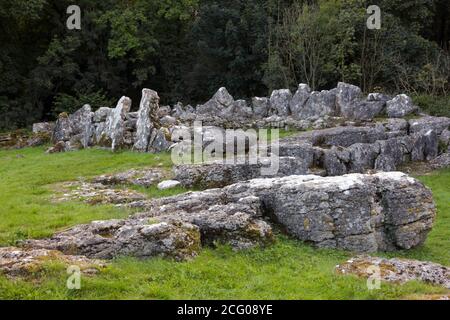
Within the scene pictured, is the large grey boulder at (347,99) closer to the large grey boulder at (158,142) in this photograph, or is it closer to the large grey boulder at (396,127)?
the large grey boulder at (396,127)

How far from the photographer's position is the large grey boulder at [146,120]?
89.1 ft

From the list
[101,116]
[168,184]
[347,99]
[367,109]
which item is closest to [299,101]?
[347,99]

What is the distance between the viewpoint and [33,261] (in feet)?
31.2

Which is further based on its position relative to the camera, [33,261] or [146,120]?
[146,120]

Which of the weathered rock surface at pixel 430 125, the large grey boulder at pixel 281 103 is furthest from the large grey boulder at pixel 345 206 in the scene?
the large grey boulder at pixel 281 103

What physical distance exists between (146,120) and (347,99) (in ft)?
40.6

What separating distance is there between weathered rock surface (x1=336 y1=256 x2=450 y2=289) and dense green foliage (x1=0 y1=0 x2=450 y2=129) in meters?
27.8

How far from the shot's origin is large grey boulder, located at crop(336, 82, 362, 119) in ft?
108

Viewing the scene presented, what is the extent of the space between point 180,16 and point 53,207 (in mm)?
33058

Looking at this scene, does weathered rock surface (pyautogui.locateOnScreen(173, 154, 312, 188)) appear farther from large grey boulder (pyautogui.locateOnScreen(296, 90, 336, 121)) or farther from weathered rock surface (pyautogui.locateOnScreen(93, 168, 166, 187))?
large grey boulder (pyautogui.locateOnScreen(296, 90, 336, 121))

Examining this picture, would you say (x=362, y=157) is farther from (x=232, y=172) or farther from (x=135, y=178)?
(x=135, y=178)

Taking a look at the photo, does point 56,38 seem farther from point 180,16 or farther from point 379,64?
point 379,64

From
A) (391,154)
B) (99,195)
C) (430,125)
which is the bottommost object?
(99,195)
